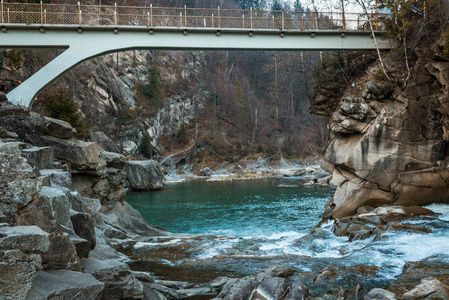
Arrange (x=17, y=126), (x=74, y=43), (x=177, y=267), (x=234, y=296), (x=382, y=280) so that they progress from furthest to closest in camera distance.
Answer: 1. (x=74, y=43)
2. (x=17, y=126)
3. (x=177, y=267)
4. (x=382, y=280)
5. (x=234, y=296)

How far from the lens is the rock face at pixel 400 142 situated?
16156 mm

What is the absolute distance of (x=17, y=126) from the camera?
1185cm

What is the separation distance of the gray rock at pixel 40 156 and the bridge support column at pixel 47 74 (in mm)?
9030


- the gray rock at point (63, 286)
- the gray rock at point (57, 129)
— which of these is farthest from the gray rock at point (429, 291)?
the gray rock at point (57, 129)

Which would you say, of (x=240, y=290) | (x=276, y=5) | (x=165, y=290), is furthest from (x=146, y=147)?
(x=276, y=5)

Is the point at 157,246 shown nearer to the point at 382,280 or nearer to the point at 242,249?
the point at 242,249

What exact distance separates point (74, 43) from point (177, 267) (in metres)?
13.0

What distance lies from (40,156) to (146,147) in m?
38.3

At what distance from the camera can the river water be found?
35.2 feet

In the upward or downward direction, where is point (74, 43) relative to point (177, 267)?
upward

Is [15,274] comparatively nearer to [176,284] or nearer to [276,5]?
[176,284]

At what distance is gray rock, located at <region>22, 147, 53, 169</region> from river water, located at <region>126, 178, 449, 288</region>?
4.35 metres

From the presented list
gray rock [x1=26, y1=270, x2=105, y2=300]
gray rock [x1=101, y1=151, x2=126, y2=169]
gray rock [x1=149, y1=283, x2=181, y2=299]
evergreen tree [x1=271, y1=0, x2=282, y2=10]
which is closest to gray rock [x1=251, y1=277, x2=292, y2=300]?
gray rock [x1=149, y1=283, x2=181, y2=299]

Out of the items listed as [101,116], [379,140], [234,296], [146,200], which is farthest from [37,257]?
[101,116]
